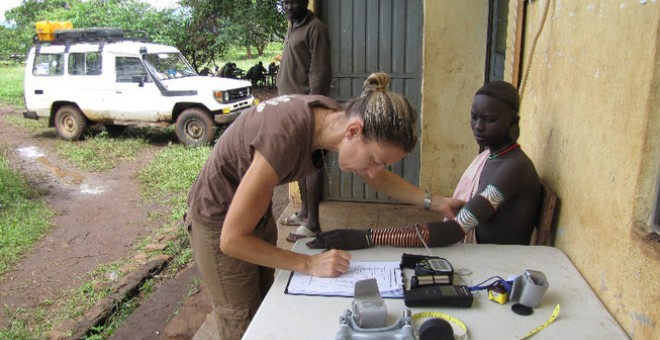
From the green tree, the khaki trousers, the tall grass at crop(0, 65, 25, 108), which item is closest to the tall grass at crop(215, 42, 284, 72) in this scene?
the green tree

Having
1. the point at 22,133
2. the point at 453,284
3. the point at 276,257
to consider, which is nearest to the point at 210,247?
the point at 276,257

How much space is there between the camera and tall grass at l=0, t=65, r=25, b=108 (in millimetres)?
12841

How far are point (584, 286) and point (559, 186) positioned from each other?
0.48m

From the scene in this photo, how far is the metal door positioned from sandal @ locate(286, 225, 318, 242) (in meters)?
0.78

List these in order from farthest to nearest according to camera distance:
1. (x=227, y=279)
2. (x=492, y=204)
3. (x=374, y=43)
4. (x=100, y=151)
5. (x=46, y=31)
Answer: (x=46, y=31)
(x=100, y=151)
(x=374, y=43)
(x=492, y=204)
(x=227, y=279)

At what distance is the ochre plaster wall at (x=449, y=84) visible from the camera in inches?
159

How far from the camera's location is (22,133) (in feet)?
31.3

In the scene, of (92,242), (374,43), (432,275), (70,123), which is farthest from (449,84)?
(70,123)

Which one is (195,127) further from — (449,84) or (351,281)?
(351,281)

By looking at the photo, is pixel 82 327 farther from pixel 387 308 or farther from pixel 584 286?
pixel 584 286

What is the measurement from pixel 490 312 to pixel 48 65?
29.9 feet

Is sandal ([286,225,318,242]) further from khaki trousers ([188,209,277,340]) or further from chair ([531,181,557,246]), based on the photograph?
chair ([531,181,557,246])

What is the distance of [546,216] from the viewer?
1.96 meters

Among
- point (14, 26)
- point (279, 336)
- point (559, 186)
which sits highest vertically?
point (14, 26)
